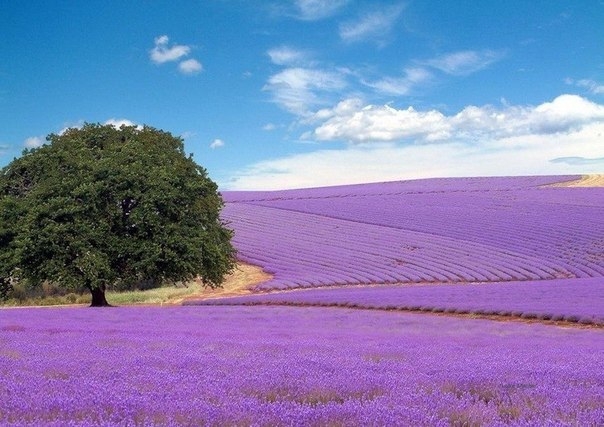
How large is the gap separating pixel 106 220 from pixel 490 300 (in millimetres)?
14934

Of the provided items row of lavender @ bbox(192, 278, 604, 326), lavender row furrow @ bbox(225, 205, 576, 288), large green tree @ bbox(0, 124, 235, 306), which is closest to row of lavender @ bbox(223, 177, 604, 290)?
lavender row furrow @ bbox(225, 205, 576, 288)

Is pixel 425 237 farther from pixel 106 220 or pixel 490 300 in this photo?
pixel 106 220

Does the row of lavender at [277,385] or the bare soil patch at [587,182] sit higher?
the bare soil patch at [587,182]

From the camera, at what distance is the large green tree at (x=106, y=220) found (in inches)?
987

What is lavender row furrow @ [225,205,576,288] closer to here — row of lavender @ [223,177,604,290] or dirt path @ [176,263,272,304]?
row of lavender @ [223,177,604,290]

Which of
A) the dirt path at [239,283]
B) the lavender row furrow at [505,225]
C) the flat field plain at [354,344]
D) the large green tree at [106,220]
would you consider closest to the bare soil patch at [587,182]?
the lavender row furrow at [505,225]

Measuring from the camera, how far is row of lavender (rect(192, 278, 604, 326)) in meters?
19.7

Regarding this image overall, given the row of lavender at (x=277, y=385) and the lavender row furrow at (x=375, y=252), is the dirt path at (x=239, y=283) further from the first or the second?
the row of lavender at (x=277, y=385)

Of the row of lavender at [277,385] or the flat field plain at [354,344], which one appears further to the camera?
the flat field plain at [354,344]

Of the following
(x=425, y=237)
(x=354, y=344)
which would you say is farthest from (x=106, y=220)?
(x=425, y=237)

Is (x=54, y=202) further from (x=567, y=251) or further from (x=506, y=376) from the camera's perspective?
(x=567, y=251)

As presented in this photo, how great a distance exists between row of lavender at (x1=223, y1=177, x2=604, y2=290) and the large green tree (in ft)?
23.5

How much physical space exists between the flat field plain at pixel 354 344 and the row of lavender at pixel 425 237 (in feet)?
0.68

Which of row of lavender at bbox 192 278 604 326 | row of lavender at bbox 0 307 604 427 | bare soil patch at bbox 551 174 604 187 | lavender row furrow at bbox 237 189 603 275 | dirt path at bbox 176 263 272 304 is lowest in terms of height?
dirt path at bbox 176 263 272 304
